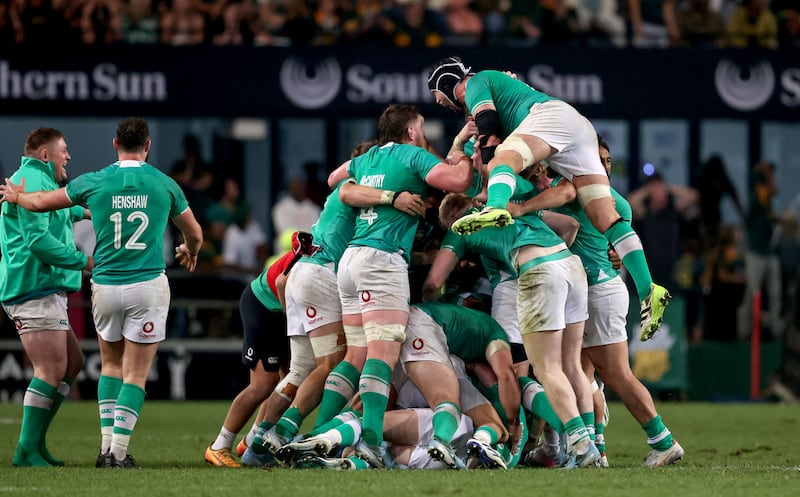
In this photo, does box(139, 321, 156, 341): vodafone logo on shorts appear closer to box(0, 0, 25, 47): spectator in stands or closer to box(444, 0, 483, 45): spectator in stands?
box(0, 0, 25, 47): spectator in stands

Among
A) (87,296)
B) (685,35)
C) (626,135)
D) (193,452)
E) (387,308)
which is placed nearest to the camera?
(387,308)

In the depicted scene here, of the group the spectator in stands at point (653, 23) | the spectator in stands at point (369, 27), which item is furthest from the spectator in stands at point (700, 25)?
the spectator in stands at point (369, 27)

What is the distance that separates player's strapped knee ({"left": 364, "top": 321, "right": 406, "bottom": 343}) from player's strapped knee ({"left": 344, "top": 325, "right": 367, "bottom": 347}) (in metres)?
0.33

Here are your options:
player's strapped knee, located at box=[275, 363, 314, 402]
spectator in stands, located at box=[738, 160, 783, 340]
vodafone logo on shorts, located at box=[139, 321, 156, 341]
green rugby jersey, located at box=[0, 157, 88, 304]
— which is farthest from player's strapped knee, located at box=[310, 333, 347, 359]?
spectator in stands, located at box=[738, 160, 783, 340]

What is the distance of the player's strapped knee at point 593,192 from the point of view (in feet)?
30.1

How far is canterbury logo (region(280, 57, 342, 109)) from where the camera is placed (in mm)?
17672

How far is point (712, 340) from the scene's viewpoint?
18000 mm

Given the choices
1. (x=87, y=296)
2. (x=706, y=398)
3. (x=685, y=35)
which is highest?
(x=685, y=35)

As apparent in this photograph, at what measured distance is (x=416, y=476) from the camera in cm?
830

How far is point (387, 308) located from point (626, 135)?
11.8m

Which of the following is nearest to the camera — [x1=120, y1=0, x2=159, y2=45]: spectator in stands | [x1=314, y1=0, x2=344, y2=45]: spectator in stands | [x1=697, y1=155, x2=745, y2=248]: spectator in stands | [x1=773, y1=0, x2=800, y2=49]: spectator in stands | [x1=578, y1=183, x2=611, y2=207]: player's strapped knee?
[x1=578, y1=183, x2=611, y2=207]: player's strapped knee

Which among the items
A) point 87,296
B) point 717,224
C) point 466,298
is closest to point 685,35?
point 717,224

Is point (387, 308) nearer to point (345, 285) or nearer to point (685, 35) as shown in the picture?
point (345, 285)

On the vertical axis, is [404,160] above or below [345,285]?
above
